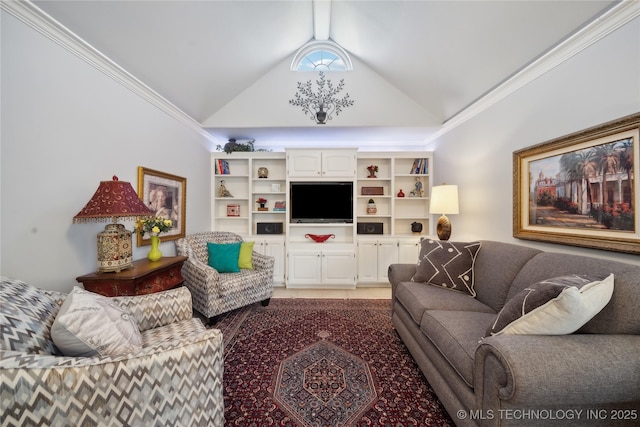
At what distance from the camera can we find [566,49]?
1.77 m

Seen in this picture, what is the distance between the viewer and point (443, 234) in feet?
10.3

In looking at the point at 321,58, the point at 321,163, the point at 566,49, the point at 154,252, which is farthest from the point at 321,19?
the point at 154,252

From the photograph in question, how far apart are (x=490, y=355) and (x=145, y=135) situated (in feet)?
10.6

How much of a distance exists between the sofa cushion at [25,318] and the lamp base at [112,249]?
592 mm

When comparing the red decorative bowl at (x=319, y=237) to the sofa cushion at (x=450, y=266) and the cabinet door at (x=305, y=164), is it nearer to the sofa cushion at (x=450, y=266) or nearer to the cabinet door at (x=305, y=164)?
the cabinet door at (x=305, y=164)

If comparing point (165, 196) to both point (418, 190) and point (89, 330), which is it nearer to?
point (89, 330)

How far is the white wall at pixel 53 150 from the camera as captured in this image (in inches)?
56.7

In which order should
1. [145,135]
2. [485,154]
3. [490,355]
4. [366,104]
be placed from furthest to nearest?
[366,104] < [485,154] < [145,135] < [490,355]

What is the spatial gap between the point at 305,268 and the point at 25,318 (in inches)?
115

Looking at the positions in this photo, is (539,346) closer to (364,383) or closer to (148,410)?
(364,383)

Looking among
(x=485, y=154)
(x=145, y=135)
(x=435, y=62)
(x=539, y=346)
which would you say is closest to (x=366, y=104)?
(x=435, y=62)

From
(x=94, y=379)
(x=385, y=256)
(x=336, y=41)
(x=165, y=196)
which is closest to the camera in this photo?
(x=94, y=379)

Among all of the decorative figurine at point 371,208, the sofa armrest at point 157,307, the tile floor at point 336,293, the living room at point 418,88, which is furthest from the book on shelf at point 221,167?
the sofa armrest at point 157,307

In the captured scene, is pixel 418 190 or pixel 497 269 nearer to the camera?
pixel 497 269
